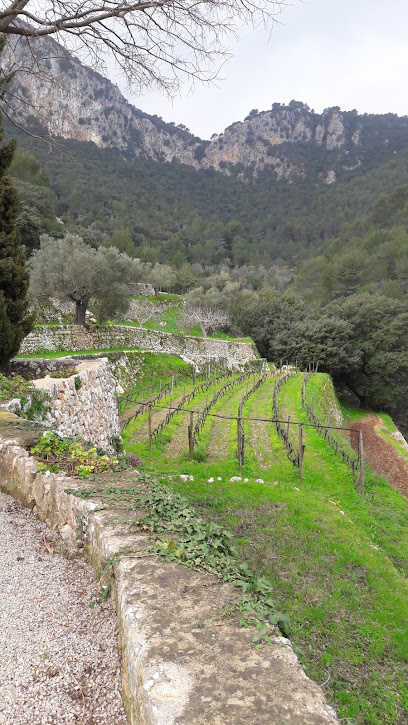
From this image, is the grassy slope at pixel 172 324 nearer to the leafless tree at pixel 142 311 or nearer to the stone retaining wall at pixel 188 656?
the leafless tree at pixel 142 311

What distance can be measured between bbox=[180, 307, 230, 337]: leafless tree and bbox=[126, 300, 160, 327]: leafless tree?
11.9ft

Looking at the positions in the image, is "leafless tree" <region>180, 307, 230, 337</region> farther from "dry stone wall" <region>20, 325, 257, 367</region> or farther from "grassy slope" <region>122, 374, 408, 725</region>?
"grassy slope" <region>122, 374, 408, 725</region>

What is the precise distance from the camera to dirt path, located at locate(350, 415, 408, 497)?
16.8m

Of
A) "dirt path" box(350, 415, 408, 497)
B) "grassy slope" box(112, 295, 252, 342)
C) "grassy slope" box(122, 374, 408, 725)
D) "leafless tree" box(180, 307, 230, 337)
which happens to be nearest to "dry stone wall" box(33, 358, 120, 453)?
"grassy slope" box(122, 374, 408, 725)

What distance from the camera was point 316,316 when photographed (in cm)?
4400

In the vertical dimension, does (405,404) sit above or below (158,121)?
below

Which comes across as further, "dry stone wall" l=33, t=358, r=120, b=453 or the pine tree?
the pine tree

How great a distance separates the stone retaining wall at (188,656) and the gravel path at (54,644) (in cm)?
18

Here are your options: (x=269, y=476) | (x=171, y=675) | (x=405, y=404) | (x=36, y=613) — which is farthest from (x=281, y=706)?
(x=405, y=404)

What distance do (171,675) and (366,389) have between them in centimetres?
3655

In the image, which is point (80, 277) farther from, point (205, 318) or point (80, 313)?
point (205, 318)

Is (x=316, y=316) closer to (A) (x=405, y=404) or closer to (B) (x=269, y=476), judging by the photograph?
(A) (x=405, y=404)

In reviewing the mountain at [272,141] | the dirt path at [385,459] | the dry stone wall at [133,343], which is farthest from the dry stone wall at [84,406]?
the mountain at [272,141]

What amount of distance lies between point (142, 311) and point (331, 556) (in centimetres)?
3812
